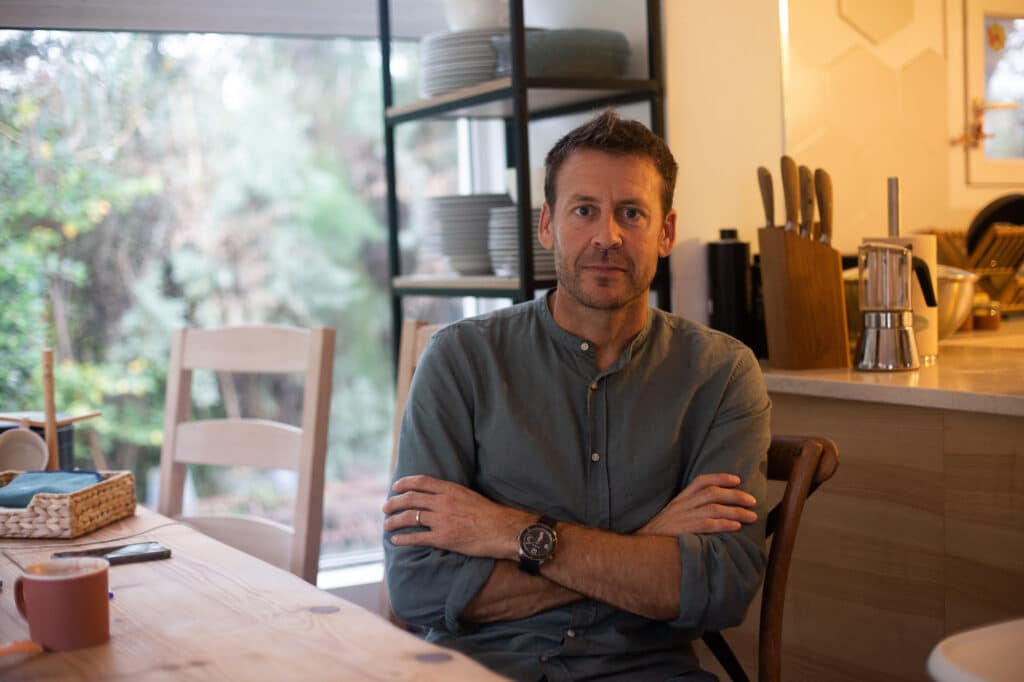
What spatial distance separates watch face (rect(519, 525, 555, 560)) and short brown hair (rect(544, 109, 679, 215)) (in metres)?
0.54

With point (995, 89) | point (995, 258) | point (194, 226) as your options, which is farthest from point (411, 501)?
point (995, 89)

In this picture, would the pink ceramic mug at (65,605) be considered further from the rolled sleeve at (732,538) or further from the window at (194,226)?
the window at (194,226)

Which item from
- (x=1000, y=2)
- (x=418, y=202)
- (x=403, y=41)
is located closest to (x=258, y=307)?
(x=418, y=202)

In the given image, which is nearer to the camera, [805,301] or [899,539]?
[899,539]

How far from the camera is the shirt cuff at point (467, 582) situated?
5.32ft

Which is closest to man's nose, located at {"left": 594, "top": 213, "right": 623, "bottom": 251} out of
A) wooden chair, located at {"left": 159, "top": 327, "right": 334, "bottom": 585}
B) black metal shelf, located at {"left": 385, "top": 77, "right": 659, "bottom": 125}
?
wooden chair, located at {"left": 159, "top": 327, "right": 334, "bottom": 585}

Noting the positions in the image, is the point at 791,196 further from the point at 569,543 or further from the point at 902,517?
the point at 569,543

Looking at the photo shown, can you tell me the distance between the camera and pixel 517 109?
7.77 feet

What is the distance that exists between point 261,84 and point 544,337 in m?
1.82

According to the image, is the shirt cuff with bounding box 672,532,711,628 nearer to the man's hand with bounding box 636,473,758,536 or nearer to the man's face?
Result: the man's hand with bounding box 636,473,758,536

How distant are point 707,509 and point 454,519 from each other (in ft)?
1.16

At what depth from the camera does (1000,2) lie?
318 centimetres

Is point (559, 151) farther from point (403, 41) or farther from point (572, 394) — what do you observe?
point (403, 41)

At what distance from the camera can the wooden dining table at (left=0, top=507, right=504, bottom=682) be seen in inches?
42.3
